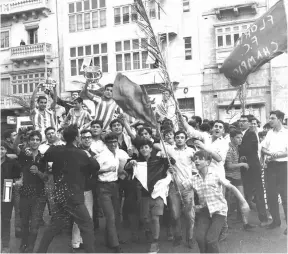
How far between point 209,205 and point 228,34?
66.2 ft

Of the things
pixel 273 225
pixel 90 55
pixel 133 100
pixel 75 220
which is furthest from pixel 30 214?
pixel 90 55

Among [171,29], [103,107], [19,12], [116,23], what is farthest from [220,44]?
[103,107]

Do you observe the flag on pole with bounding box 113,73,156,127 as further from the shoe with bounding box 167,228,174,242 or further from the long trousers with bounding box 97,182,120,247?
the shoe with bounding box 167,228,174,242

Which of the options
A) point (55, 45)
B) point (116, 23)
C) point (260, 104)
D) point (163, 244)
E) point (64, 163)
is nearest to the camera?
point (64, 163)

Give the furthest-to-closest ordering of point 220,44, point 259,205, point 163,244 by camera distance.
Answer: point 220,44 → point 259,205 → point 163,244

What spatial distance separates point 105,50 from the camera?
26812 millimetres

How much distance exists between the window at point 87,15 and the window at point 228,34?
7.17m

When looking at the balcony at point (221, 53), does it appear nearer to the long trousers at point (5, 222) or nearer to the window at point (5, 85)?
the window at point (5, 85)

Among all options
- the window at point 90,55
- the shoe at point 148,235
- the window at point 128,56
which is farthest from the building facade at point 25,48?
the shoe at point 148,235

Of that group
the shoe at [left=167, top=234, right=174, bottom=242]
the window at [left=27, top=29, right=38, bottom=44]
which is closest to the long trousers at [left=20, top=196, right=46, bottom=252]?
the shoe at [left=167, top=234, right=174, bottom=242]

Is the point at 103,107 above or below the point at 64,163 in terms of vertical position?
above

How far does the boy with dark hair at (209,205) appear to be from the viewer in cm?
482

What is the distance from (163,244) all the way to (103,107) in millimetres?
3136

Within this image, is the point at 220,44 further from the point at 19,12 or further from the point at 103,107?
the point at 103,107
